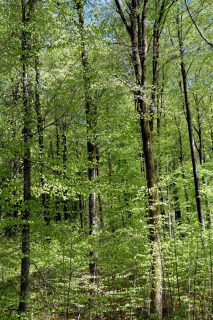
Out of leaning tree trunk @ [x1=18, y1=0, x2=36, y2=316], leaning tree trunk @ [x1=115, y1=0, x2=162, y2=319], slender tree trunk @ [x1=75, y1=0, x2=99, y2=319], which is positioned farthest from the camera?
slender tree trunk @ [x1=75, y1=0, x2=99, y2=319]

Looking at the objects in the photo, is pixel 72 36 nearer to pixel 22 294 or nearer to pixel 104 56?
pixel 104 56

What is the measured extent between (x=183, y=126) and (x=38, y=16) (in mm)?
18692

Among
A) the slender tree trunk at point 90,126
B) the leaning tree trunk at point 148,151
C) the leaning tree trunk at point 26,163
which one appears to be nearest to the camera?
the leaning tree trunk at point 26,163

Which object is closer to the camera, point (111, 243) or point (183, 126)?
Result: point (111, 243)

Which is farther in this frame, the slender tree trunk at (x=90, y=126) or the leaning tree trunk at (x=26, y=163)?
the slender tree trunk at (x=90, y=126)

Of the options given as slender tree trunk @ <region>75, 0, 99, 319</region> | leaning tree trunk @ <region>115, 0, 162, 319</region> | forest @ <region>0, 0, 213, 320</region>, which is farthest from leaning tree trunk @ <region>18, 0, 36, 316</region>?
leaning tree trunk @ <region>115, 0, 162, 319</region>

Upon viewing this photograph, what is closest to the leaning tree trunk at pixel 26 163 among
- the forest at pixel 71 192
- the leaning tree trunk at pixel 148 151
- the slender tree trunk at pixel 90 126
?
the forest at pixel 71 192

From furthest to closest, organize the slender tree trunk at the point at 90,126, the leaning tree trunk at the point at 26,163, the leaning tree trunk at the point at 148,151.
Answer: the slender tree trunk at the point at 90,126
the leaning tree trunk at the point at 148,151
the leaning tree trunk at the point at 26,163

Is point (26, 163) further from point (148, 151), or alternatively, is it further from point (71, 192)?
point (148, 151)

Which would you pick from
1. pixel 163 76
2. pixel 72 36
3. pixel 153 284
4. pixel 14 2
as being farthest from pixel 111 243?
pixel 163 76

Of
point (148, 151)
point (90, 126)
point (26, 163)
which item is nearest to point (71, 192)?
point (26, 163)

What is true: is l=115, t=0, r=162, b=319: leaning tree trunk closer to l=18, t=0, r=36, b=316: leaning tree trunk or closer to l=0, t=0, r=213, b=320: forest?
l=0, t=0, r=213, b=320: forest

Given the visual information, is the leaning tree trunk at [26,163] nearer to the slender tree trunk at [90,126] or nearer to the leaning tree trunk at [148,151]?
the slender tree trunk at [90,126]

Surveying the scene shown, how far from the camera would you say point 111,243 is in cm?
902
